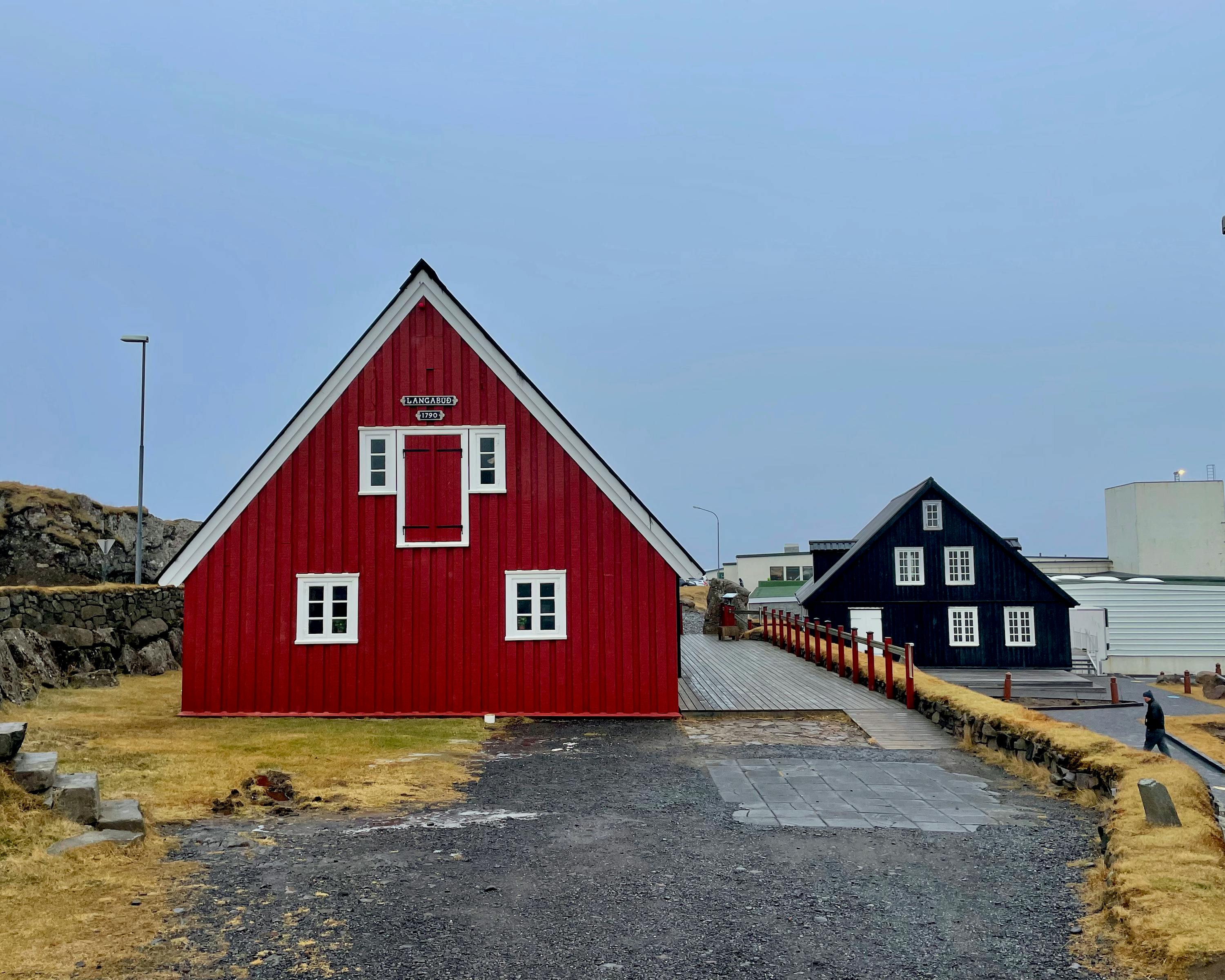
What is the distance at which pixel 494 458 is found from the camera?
58.5 ft

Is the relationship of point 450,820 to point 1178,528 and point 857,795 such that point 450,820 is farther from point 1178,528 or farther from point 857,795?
point 1178,528

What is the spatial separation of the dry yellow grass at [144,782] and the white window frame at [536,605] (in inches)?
69.3

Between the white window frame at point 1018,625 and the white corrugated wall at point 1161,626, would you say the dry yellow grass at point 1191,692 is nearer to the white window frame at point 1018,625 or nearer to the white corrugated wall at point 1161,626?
the white corrugated wall at point 1161,626

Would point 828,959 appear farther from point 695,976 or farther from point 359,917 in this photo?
point 359,917

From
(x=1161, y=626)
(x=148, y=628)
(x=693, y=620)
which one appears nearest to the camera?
(x=148, y=628)

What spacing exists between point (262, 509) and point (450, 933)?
12705 mm

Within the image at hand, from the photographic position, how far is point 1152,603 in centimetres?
5141

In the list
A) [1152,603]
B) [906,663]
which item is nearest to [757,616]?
[1152,603]

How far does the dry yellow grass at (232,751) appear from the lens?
10.6m

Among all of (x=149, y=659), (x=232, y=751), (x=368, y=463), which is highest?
(x=368, y=463)

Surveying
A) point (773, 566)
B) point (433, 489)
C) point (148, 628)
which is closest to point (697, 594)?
point (773, 566)

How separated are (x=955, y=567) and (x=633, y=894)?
122 ft

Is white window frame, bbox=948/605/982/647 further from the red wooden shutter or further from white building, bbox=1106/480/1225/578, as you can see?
white building, bbox=1106/480/1225/578

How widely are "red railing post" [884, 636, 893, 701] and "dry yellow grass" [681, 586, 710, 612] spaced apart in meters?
43.6
